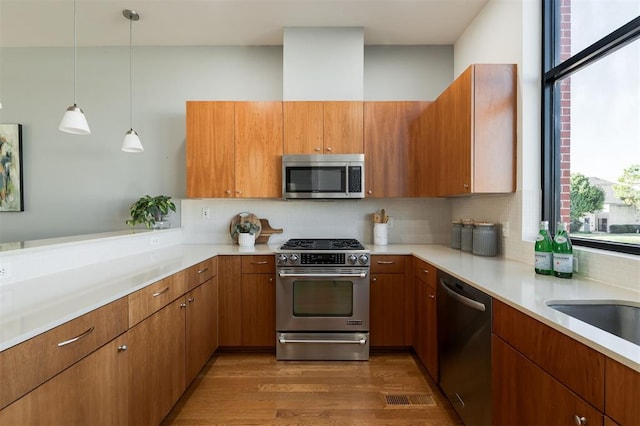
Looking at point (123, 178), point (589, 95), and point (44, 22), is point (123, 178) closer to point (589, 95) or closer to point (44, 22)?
point (44, 22)

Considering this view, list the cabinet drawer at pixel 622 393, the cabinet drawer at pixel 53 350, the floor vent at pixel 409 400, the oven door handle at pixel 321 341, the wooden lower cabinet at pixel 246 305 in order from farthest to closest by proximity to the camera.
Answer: the wooden lower cabinet at pixel 246 305, the oven door handle at pixel 321 341, the floor vent at pixel 409 400, the cabinet drawer at pixel 53 350, the cabinet drawer at pixel 622 393

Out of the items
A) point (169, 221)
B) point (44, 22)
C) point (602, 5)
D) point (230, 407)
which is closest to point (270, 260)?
point (230, 407)

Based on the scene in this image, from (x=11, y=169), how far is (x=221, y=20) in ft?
8.65

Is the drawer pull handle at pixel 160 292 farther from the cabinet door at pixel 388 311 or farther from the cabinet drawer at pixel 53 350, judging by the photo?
the cabinet door at pixel 388 311

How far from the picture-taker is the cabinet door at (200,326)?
2096 millimetres

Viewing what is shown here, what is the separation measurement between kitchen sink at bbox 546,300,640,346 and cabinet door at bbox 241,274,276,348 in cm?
203

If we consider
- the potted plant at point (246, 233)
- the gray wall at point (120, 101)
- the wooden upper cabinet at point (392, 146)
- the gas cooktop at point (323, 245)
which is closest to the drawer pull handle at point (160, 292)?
the gas cooktop at point (323, 245)

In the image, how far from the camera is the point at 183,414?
196cm

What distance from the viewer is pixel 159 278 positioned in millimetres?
1687

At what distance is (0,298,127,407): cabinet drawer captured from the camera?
883mm

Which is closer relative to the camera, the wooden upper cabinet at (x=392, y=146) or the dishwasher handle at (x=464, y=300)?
the dishwasher handle at (x=464, y=300)

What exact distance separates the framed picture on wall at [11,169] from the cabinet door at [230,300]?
94.0 inches

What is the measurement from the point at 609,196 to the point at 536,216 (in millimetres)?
460

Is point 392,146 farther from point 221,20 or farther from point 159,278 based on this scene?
point 159,278
